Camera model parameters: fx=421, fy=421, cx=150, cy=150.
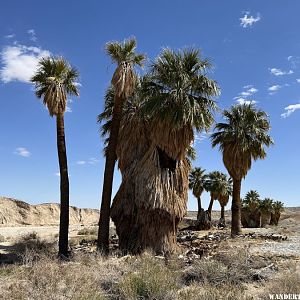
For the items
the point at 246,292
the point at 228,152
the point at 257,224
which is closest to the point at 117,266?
the point at 246,292

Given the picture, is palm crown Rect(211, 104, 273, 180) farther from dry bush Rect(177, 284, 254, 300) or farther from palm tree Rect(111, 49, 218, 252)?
dry bush Rect(177, 284, 254, 300)

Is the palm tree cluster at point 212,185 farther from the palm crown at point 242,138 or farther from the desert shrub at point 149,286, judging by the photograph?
the desert shrub at point 149,286

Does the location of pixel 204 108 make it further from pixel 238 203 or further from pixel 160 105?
pixel 238 203

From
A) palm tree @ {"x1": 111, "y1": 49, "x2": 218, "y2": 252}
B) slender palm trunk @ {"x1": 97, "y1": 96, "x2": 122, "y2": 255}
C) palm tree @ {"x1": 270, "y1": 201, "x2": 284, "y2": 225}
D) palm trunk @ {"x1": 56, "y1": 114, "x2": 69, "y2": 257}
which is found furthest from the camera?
palm tree @ {"x1": 270, "y1": 201, "x2": 284, "y2": 225}

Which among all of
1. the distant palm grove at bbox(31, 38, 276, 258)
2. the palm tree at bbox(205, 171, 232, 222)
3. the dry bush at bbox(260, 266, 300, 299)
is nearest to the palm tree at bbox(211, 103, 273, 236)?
the distant palm grove at bbox(31, 38, 276, 258)

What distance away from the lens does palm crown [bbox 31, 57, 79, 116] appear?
2166 centimetres

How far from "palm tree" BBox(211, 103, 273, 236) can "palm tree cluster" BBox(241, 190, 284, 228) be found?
2861 cm

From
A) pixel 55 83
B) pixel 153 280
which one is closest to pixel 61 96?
pixel 55 83

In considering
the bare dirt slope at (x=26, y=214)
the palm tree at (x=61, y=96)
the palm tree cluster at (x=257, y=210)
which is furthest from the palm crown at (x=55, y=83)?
the palm tree cluster at (x=257, y=210)

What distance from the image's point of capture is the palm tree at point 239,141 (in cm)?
3058

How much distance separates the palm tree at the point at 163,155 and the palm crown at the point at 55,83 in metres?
4.11

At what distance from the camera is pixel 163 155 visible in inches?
803

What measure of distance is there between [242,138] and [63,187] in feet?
47.6

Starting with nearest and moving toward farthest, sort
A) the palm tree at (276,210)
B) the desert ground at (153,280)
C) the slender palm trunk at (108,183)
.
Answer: the desert ground at (153,280) < the slender palm trunk at (108,183) < the palm tree at (276,210)
